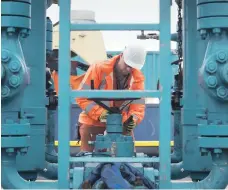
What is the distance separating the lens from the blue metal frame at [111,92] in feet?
12.3

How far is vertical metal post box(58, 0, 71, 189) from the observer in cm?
379

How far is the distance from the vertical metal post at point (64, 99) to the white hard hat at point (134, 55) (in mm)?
852

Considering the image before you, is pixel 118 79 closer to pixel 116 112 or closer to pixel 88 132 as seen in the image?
pixel 116 112

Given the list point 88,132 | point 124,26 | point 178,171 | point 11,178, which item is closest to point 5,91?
point 11,178

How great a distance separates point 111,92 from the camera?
3.74 m

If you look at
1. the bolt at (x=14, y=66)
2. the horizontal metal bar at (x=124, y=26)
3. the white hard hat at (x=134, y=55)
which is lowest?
the bolt at (x=14, y=66)

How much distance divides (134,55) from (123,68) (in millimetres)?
281

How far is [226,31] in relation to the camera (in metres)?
4.01

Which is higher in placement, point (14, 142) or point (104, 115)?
point (104, 115)

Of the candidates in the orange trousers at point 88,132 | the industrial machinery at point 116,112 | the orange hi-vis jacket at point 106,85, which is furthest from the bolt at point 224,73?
the orange trousers at point 88,132

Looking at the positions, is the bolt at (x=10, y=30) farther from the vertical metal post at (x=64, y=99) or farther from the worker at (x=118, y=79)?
the worker at (x=118, y=79)

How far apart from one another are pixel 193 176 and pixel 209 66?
142 centimetres

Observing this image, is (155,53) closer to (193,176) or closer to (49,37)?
(49,37)

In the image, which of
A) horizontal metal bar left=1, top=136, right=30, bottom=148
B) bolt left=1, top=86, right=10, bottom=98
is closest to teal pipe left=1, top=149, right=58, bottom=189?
horizontal metal bar left=1, top=136, right=30, bottom=148
